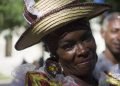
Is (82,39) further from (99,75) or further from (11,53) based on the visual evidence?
(11,53)

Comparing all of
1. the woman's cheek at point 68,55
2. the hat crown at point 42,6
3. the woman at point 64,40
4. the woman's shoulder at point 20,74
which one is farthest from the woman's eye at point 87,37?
the woman's shoulder at point 20,74

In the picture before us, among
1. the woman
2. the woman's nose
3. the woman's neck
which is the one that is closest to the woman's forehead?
the woman

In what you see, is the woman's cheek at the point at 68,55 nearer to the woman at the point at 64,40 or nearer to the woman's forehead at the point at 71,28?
the woman at the point at 64,40

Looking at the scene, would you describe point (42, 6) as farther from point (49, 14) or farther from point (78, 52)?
point (78, 52)

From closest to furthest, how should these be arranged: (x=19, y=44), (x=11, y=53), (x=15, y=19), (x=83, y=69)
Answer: (x=83, y=69)
(x=19, y=44)
(x=15, y=19)
(x=11, y=53)

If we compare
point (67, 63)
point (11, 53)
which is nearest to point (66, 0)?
point (67, 63)

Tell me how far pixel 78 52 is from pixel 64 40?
0.12m

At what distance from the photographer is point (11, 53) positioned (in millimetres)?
35750

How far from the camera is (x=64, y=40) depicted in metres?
3.20

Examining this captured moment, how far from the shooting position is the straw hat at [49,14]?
123 inches

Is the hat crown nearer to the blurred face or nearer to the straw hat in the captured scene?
the straw hat

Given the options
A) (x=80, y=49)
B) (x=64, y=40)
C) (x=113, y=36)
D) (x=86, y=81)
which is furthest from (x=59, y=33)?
(x=113, y=36)

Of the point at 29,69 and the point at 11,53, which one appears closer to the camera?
the point at 29,69

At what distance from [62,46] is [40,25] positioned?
19cm
